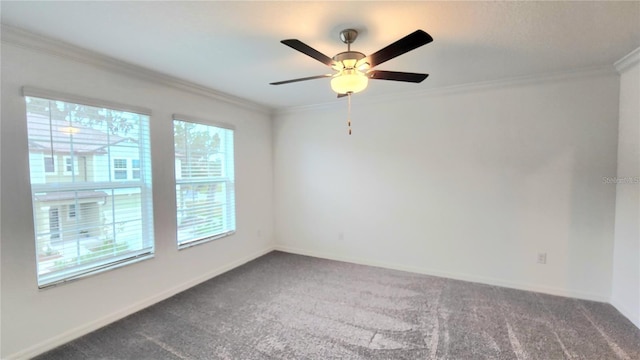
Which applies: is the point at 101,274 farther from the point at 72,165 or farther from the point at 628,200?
the point at 628,200

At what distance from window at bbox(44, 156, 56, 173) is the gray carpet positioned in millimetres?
1391

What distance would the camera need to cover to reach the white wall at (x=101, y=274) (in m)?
2.01

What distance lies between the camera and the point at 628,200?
2.62 m

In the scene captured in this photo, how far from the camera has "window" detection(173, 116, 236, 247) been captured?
10.7 ft

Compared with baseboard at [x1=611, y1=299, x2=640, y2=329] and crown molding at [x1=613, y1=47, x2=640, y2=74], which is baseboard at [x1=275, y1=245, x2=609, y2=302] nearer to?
baseboard at [x1=611, y1=299, x2=640, y2=329]

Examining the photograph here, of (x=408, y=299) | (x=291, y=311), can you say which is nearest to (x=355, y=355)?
(x=291, y=311)

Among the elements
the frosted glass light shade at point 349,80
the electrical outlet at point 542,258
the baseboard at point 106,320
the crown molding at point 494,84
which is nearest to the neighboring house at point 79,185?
the baseboard at point 106,320

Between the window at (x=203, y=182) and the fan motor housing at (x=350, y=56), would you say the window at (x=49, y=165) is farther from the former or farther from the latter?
the fan motor housing at (x=350, y=56)

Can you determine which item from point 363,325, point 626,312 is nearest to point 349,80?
point 363,325

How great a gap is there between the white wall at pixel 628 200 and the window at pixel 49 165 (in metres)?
4.84

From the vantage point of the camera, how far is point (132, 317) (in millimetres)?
2643

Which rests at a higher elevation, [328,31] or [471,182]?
[328,31]

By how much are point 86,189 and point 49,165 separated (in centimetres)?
31

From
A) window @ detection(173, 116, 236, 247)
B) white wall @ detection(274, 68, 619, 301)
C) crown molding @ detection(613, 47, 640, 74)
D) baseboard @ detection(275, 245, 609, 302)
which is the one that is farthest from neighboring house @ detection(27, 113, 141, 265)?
crown molding @ detection(613, 47, 640, 74)
